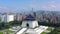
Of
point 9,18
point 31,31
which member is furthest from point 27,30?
point 9,18

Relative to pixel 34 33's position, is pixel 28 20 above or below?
above

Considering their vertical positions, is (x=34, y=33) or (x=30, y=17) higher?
(x=30, y=17)

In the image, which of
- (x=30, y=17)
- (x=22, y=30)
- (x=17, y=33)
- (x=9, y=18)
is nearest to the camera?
(x=17, y=33)

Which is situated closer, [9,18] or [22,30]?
[22,30]

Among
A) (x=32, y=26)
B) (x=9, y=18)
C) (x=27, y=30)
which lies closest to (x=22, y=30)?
(x=27, y=30)

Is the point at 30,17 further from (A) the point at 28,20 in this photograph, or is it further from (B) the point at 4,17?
(B) the point at 4,17

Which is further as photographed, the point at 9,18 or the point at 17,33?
the point at 9,18

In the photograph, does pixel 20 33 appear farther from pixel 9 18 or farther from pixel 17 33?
pixel 9 18

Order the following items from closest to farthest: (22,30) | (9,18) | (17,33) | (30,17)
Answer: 1. (17,33)
2. (22,30)
3. (30,17)
4. (9,18)

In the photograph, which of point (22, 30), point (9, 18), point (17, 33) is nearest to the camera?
point (17, 33)
